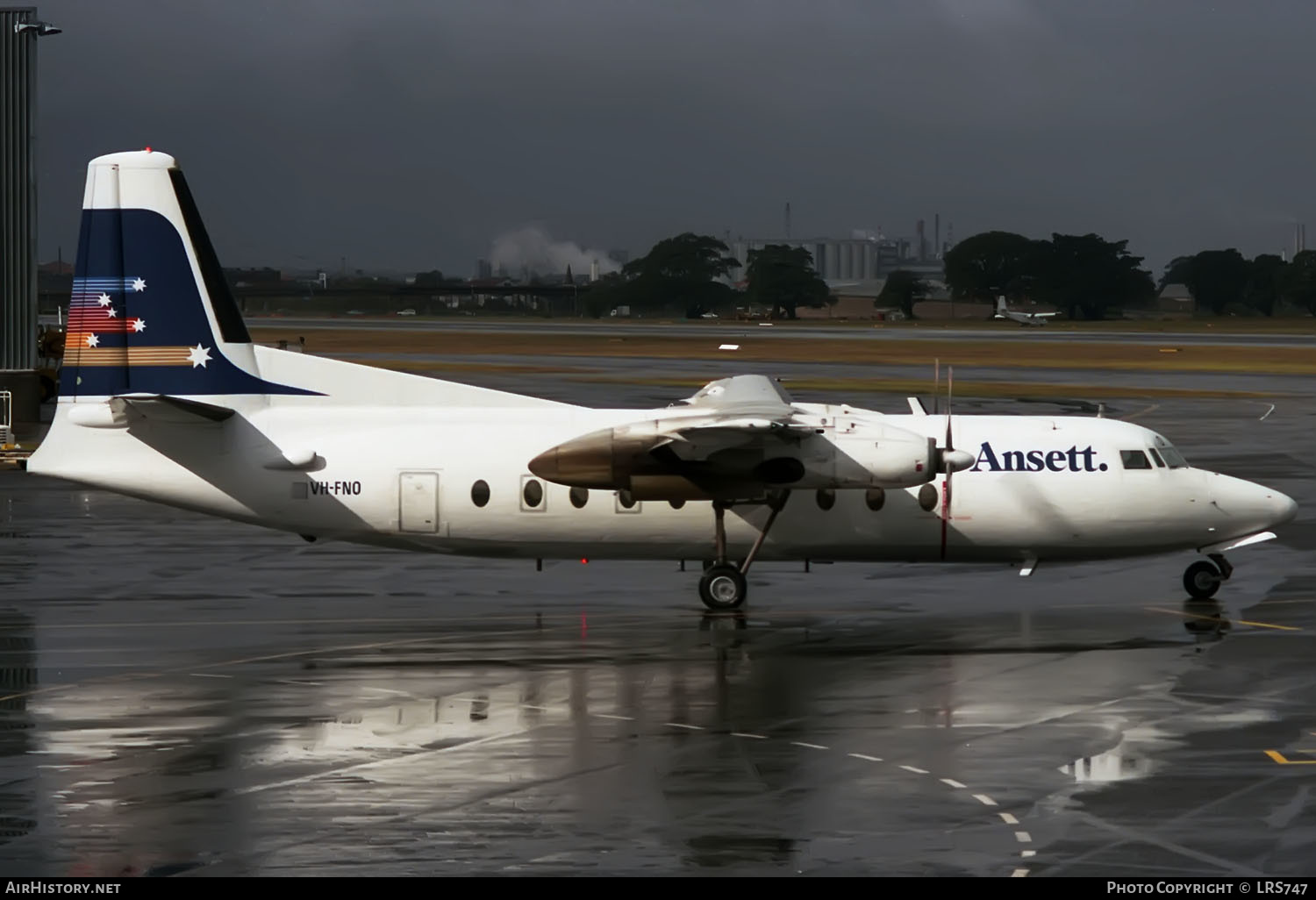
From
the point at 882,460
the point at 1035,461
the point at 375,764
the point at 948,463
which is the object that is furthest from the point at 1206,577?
the point at 375,764

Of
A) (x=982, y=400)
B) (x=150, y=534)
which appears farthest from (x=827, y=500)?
(x=982, y=400)

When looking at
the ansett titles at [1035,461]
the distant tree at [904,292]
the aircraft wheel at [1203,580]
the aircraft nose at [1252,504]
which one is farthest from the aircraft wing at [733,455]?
the distant tree at [904,292]

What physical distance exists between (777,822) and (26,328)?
43942mm

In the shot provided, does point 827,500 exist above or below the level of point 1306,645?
above

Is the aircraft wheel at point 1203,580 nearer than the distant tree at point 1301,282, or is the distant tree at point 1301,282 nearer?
the aircraft wheel at point 1203,580

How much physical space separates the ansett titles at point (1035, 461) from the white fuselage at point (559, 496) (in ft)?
0.08

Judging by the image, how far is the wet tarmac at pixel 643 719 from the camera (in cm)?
1355

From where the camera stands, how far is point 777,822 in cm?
1423

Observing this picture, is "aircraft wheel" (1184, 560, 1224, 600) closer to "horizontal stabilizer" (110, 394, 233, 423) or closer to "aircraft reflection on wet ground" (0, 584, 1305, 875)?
"aircraft reflection on wet ground" (0, 584, 1305, 875)

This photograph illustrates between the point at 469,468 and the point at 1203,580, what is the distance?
11183 mm

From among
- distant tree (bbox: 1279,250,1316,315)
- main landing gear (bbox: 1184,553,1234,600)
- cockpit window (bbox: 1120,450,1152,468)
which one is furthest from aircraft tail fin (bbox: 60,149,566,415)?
distant tree (bbox: 1279,250,1316,315)

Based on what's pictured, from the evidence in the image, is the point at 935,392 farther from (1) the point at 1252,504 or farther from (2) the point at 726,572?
(2) the point at 726,572

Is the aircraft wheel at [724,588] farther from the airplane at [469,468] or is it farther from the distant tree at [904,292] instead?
the distant tree at [904,292]
